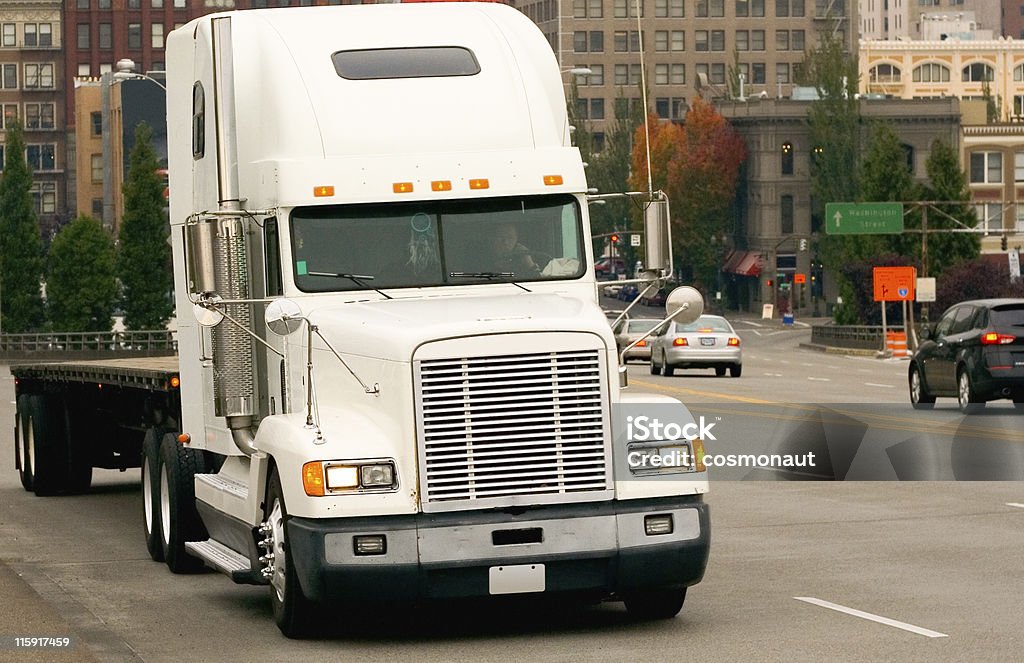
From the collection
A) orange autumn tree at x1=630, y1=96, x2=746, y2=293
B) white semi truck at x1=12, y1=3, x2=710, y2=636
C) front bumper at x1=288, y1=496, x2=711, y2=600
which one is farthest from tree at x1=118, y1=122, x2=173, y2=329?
front bumper at x1=288, y1=496, x2=711, y2=600

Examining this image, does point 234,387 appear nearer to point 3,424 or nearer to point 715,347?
point 3,424

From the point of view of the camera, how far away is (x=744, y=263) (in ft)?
429

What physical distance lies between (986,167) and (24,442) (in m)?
111

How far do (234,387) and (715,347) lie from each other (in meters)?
34.4

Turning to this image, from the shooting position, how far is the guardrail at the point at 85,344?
263 feet

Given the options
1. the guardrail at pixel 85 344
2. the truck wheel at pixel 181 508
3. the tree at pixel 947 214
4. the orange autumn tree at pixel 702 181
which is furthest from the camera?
the orange autumn tree at pixel 702 181

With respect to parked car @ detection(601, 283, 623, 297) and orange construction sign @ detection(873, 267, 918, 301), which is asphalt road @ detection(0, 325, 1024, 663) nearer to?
parked car @ detection(601, 283, 623, 297)

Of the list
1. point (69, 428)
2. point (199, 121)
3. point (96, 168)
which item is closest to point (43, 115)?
point (96, 168)

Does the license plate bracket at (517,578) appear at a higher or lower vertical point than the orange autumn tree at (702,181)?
lower

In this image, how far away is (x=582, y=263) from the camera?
41.1 feet

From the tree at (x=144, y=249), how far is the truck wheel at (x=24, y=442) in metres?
68.6

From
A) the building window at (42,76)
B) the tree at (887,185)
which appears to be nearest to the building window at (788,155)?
the tree at (887,185)

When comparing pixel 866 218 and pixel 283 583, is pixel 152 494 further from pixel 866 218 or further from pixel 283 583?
pixel 866 218

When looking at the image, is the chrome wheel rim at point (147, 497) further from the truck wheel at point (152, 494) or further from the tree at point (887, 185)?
the tree at point (887, 185)
